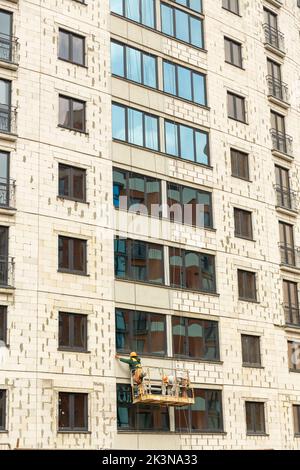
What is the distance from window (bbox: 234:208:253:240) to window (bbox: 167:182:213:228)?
2073 millimetres

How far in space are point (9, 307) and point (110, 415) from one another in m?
6.49

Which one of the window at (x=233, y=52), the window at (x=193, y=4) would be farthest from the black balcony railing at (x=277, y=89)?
the window at (x=193, y=4)

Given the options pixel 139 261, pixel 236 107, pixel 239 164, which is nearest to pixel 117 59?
pixel 236 107

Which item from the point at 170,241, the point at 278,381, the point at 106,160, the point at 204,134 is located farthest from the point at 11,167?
the point at 278,381

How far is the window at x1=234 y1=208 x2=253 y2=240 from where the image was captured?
44188 mm

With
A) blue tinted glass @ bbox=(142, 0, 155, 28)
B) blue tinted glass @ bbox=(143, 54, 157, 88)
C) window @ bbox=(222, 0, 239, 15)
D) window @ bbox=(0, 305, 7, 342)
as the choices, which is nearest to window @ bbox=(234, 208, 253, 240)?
blue tinted glass @ bbox=(143, 54, 157, 88)

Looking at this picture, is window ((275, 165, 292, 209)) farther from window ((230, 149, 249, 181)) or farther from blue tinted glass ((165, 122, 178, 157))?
blue tinted glass ((165, 122, 178, 157))

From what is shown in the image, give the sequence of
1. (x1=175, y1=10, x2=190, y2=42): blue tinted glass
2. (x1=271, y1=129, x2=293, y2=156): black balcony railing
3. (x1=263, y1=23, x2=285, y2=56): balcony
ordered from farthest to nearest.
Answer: (x1=263, y1=23, x2=285, y2=56): balcony
(x1=271, y1=129, x2=293, y2=156): black balcony railing
(x1=175, y1=10, x2=190, y2=42): blue tinted glass

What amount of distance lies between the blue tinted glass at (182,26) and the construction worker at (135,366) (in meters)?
18.0

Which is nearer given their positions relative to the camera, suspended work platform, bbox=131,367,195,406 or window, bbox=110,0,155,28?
suspended work platform, bbox=131,367,195,406

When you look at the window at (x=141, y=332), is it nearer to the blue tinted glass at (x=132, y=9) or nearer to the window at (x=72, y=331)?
the window at (x=72, y=331)

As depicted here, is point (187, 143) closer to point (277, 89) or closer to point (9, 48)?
point (277, 89)

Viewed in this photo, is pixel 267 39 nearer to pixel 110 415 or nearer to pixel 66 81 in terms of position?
pixel 66 81

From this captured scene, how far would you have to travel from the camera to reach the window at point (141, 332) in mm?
37000
